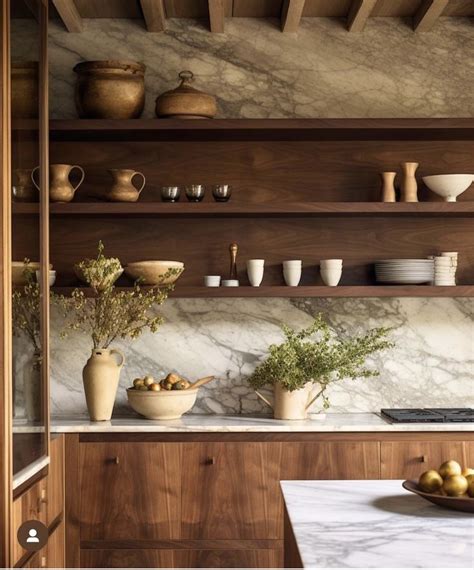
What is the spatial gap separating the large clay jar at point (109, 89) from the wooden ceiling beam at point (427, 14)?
4.77ft

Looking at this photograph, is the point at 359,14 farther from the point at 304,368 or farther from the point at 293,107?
the point at 304,368

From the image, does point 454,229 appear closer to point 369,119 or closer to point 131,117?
point 369,119

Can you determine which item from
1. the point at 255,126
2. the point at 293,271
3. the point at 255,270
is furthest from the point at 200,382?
the point at 255,126

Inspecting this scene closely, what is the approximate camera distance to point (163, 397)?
415 centimetres

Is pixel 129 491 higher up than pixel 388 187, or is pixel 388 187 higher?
pixel 388 187

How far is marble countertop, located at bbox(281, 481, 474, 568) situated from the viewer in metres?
1.90

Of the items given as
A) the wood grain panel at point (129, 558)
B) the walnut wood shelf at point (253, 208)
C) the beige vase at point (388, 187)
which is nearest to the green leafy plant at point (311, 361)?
the walnut wood shelf at point (253, 208)

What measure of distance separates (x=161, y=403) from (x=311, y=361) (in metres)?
0.73

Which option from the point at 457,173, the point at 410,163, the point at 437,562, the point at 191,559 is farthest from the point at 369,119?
the point at 437,562

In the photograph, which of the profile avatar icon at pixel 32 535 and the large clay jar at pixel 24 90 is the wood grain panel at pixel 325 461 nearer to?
the profile avatar icon at pixel 32 535

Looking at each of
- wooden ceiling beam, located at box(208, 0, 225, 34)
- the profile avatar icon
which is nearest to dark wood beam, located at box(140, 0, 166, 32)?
wooden ceiling beam, located at box(208, 0, 225, 34)

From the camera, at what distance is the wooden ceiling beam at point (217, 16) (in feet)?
14.1

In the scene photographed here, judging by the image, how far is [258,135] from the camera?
448 centimetres

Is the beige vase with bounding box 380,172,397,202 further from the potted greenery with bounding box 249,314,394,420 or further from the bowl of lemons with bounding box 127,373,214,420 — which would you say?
the bowl of lemons with bounding box 127,373,214,420
